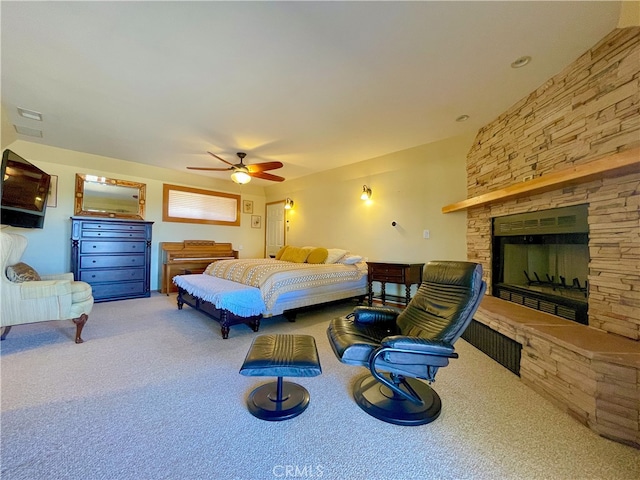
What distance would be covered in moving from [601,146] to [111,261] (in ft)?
22.0

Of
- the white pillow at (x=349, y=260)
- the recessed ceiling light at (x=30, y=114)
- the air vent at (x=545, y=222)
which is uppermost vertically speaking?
the recessed ceiling light at (x=30, y=114)

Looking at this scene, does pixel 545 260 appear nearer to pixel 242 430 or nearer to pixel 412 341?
pixel 412 341

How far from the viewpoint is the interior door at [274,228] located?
7039mm

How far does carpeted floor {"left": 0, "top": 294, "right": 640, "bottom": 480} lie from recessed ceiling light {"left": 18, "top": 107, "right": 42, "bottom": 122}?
278 cm

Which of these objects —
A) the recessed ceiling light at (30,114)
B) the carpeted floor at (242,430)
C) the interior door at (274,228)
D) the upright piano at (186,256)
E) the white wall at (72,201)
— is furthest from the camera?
the interior door at (274,228)

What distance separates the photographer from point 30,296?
8.37 feet

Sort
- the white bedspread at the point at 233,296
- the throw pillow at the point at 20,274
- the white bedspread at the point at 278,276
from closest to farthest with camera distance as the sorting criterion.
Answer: the throw pillow at the point at 20,274 → the white bedspread at the point at 233,296 → the white bedspread at the point at 278,276

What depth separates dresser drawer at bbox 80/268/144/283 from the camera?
4.53 m

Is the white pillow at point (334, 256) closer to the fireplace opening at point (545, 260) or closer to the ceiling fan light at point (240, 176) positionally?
the ceiling fan light at point (240, 176)

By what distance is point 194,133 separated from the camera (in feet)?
12.1

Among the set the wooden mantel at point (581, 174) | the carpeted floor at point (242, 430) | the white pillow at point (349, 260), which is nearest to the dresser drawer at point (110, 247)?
the carpeted floor at point (242, 430)

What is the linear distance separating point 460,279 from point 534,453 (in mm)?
1027

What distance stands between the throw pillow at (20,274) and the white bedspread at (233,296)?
5.26 ft

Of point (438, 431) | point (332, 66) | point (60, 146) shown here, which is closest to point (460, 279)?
point (438, 431)
